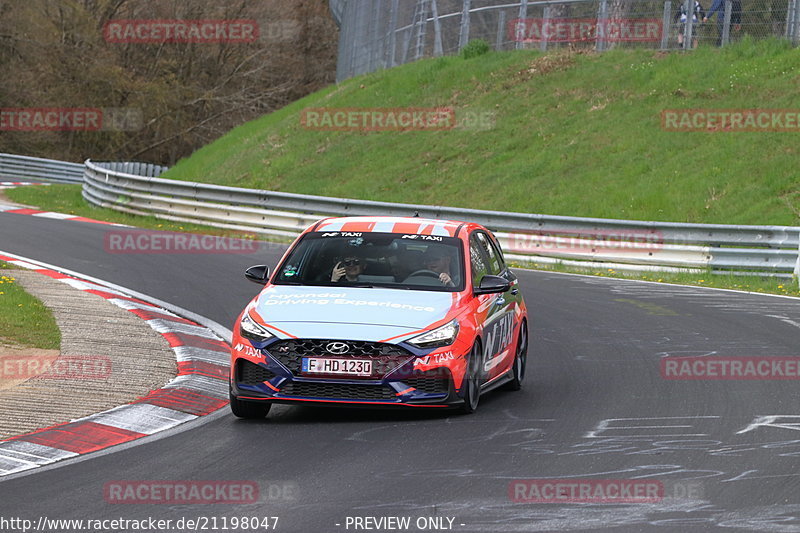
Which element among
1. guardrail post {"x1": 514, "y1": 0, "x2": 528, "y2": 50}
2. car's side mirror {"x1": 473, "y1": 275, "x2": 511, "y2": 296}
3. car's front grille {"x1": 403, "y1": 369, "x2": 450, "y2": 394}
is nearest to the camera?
car's front grille {"x1": 403, "y1": 369, "x2": 450, "y2": 394}

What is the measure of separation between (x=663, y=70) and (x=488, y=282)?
928 inches

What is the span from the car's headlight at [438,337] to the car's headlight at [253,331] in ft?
3.41

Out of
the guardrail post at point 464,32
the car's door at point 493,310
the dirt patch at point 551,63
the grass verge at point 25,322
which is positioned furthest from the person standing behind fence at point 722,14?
the car's door at point 493,310

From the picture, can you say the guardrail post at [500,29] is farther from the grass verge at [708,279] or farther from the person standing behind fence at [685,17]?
the grass verge at [708,279]

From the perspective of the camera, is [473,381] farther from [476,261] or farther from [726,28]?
[726,28]

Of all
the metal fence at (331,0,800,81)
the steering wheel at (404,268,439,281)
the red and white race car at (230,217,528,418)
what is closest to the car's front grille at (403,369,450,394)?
the red and white race car at (230,217,528,418)

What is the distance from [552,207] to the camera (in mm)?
27031

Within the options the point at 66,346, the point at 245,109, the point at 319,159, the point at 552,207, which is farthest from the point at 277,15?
the point at 66,346

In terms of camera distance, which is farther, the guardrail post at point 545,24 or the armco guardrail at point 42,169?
the armco guardrail at point 42,169

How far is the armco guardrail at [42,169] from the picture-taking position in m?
45.3

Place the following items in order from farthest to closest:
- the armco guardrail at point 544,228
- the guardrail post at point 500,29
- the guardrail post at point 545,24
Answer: the guardrail post at point 500,29 < the guardrail post at point 545,24 < the armco guardrail at point 544,228

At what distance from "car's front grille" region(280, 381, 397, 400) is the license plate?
0.31ft

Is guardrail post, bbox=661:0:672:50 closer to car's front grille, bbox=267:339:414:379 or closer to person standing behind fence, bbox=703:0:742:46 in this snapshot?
person standing behind fence, bbox=703:0:742:46

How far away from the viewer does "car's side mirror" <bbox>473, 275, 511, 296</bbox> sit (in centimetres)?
987
